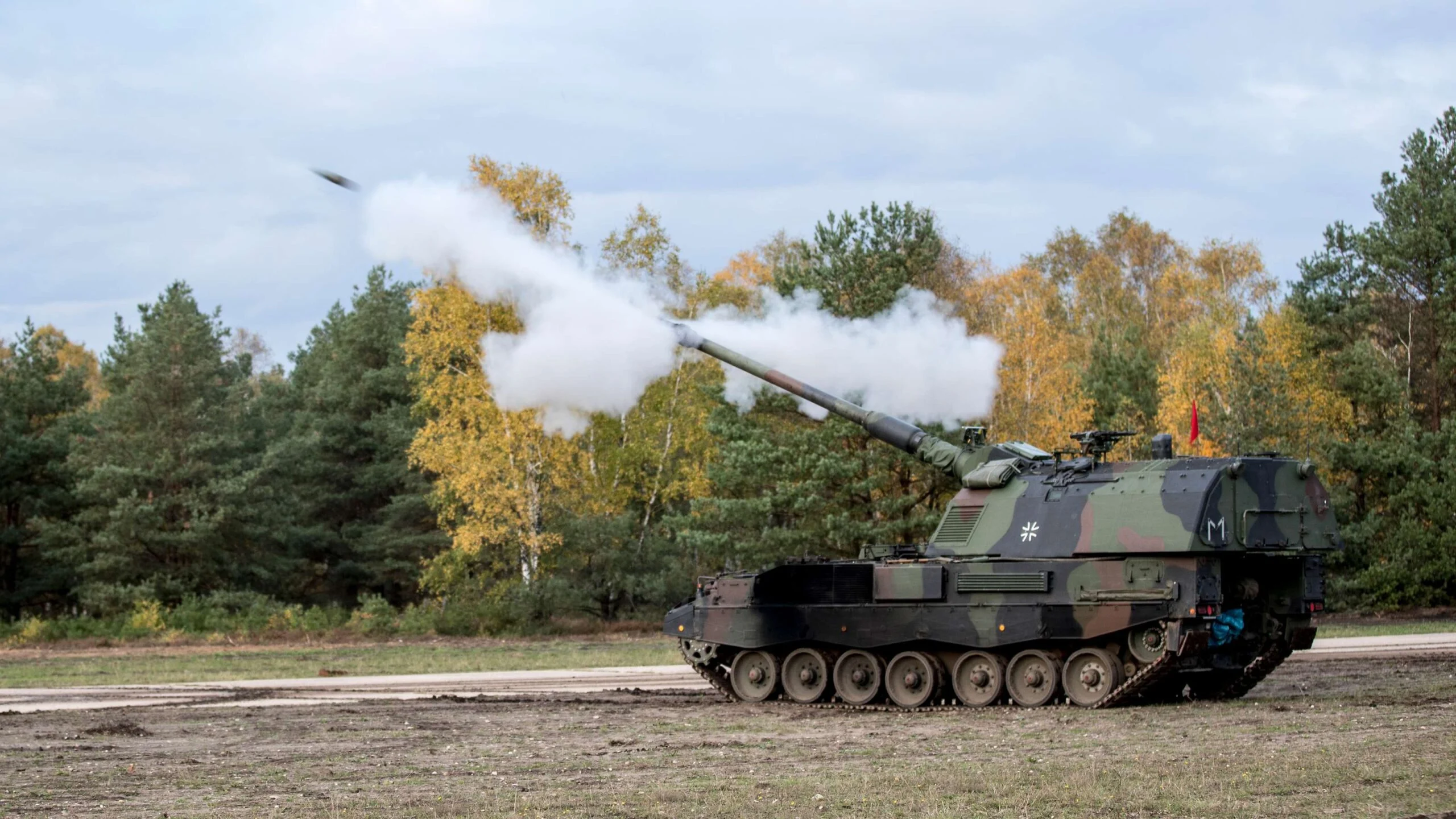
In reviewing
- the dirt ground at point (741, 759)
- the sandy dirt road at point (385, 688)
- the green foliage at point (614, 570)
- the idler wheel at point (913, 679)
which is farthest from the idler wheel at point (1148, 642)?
the green foliage at point (614, 570)

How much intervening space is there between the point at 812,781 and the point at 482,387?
26860mm

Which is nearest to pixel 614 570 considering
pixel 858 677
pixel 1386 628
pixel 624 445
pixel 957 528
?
pixel 624 445

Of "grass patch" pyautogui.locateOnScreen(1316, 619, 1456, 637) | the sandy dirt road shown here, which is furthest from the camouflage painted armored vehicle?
"grass patch" pyautogui.locateOnScreen(1316, 619, 1456, 637)

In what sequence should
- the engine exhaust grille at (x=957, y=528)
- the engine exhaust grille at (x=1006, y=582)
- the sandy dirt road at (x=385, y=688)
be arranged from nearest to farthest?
the engine exhaust grille at (x=1006, y=582)
the engine exhaust grille at (x=957, y=528)
the sandy dirt road at (x=385, y=688)

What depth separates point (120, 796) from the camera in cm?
1205

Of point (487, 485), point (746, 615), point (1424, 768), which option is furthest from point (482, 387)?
point (1424, 768)

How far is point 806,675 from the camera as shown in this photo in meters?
21.2

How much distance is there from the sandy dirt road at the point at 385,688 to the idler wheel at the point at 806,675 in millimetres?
2421

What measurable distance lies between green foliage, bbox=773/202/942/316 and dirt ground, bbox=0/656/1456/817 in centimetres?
1562

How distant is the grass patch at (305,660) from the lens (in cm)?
2752

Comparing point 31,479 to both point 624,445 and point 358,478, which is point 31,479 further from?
point 624,445

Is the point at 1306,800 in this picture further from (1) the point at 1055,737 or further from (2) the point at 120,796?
(2) the point at 120,796

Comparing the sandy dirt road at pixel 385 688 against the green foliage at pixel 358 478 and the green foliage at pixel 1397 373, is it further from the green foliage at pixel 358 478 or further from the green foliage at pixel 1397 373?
the green foliage at pixel 358 478

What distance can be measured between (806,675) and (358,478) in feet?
98.7
